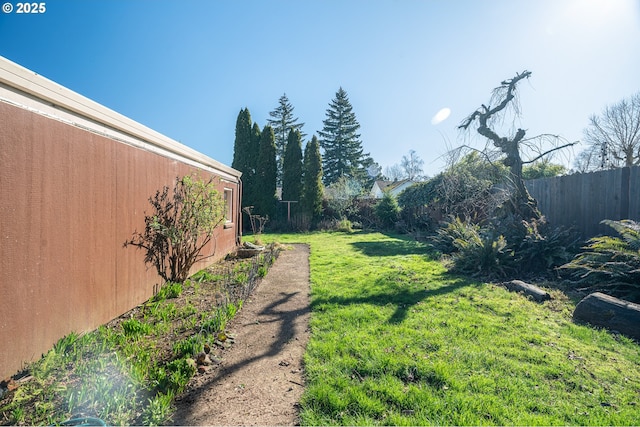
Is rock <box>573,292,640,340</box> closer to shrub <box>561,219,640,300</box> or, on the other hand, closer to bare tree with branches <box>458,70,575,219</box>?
shrub <box>561,219,640,300</box>

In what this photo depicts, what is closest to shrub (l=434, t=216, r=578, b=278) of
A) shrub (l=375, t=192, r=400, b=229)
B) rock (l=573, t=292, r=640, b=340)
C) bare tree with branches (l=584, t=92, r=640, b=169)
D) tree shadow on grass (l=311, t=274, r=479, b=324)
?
tree shadow on grass (l=311, t=274, r=479, b=324)

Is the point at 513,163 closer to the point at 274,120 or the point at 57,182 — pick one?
the point at 57,182

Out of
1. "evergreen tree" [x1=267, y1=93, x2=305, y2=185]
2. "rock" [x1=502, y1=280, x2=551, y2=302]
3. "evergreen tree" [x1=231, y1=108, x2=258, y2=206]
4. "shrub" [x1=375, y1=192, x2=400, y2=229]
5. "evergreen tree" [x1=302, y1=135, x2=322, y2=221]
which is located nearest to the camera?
"rock" [x1=502, y1=280, x2=551, y2=302]

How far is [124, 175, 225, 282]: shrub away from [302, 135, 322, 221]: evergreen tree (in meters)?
12.2

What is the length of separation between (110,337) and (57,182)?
1.54 meters

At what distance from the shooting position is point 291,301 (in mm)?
4492

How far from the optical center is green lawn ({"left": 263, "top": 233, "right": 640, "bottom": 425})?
1.96m

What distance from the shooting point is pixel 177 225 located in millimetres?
4906

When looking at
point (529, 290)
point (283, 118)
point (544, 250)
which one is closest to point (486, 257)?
point (544, 250)

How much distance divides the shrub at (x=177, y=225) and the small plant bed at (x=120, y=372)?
3.89 ft

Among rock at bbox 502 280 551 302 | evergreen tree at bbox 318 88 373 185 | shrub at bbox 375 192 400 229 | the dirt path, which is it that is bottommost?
the dirt path

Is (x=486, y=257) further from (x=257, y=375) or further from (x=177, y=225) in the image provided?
(x=177, y=225)

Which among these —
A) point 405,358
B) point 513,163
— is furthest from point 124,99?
point 513,163

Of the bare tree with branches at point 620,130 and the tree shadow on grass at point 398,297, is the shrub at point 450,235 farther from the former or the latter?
the bare tree with branches at point 620,130
